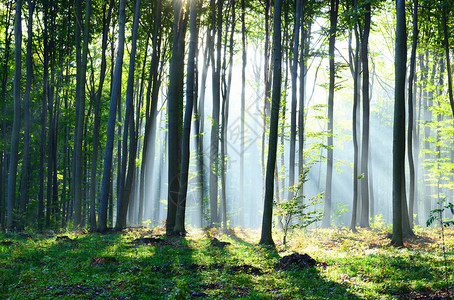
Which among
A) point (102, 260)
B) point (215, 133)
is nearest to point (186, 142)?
point (215, 133)

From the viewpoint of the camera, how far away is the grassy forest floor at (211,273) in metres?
6.23

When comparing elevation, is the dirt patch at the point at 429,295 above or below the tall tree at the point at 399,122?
below

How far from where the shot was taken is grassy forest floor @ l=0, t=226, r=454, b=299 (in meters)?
6.23

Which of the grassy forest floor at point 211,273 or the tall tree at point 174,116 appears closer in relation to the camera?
the grassy forest floor at point 211,273

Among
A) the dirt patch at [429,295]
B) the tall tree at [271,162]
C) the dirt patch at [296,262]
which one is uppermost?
the tall tree at [271,162]

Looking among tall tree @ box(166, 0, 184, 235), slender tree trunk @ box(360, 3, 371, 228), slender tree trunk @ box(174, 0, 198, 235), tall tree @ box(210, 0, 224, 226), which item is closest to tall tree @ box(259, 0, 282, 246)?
slender tree trunk @ box(174, 0, 198, 235)

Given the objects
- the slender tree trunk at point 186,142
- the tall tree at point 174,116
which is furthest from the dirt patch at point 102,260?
the tall tree at point 174,116

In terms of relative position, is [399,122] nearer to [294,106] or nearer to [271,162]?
[271,162]

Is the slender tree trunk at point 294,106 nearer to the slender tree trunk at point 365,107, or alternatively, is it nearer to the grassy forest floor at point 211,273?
the slender tree trunk at point 365,107

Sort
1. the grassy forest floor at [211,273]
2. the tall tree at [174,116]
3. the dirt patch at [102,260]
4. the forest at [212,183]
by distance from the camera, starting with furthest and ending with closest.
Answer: the tall tree at [174,116]
the dirt patch at [102,260]
the forest at [212,183]
the grassy forest floor at [211,273]

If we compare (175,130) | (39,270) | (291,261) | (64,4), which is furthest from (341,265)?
(64,4)

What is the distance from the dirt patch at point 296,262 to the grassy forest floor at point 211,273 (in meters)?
0.02

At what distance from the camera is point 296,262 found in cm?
886

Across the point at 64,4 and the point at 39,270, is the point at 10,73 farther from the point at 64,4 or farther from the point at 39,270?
the point at 39,270
